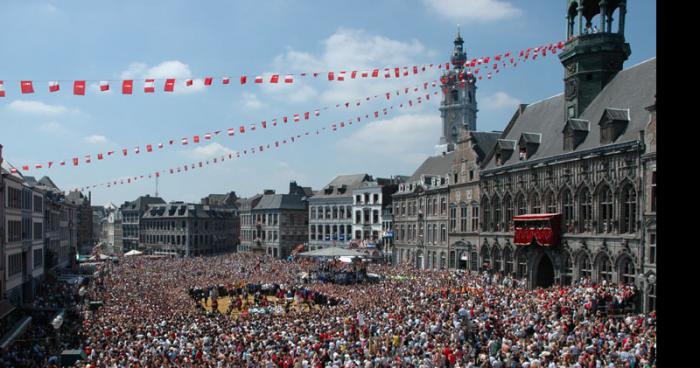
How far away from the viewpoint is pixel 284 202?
104 metres

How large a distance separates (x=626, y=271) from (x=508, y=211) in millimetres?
13808

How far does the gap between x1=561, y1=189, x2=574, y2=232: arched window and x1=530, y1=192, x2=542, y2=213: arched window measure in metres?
2.71

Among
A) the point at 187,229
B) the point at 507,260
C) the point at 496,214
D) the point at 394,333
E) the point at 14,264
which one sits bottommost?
the point at 187,229

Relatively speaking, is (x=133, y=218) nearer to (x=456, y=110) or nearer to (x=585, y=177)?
(x=456, y=110)

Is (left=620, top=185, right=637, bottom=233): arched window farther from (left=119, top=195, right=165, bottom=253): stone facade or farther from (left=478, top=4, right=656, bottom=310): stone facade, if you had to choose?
(left=119, top=195, right=165, bottom=253): stone facade

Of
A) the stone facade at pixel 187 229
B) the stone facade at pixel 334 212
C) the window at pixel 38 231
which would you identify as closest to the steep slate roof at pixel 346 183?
the stone facade at pixel 334 212

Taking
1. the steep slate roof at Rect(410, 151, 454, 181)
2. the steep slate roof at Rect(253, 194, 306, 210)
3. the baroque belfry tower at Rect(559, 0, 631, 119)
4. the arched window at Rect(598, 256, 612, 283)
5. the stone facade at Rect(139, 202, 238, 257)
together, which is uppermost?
the baroque belfry tower at Rect(559, 0, 631, 119)

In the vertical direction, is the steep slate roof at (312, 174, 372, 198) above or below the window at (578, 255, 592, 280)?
above

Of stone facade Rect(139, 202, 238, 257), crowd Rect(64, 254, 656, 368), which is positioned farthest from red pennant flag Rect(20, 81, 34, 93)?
stone facade Rect(139, 202, 238, 257)

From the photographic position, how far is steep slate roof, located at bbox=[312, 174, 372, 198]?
94838 mm

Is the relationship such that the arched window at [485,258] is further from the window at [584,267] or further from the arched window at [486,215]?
the window at [584,267]

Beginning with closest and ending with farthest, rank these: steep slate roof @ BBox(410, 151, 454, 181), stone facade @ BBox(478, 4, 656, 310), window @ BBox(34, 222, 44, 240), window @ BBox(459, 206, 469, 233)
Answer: stone facade @ BBox(478, 4, 656, 310), window @ BBox(34, 222, 44, 240), window @ BBox(459, 206, 469, 233), steep slate roof @ BBox(410, 151, 454, 181)

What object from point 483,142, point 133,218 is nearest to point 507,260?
point 483,142
